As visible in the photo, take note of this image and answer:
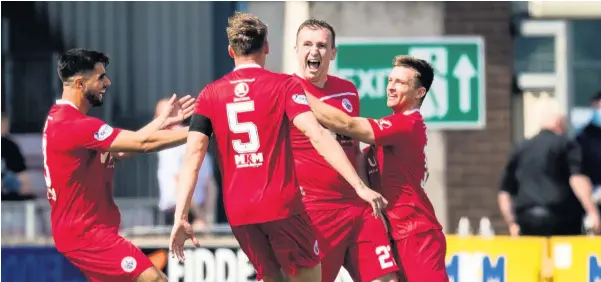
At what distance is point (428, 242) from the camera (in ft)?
37.4

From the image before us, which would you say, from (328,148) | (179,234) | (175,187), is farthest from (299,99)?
(175,187)

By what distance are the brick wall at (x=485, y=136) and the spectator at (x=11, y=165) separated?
13.9 feet

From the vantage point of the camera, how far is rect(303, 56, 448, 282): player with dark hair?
11.3m

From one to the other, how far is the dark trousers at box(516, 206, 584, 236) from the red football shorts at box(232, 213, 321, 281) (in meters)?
5.64

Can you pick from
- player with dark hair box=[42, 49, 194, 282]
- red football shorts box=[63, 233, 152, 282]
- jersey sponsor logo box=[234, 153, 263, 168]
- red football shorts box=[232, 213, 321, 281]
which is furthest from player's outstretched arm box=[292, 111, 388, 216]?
red football shorts box=[63, 233, 152, 282]

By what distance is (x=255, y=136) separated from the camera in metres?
10.2

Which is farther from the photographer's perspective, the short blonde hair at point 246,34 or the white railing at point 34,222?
the white railing at point 34,222

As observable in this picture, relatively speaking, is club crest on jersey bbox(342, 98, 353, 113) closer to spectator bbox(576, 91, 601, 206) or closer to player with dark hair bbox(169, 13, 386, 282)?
player with dark hair bbox(169, 13, 386, 282)

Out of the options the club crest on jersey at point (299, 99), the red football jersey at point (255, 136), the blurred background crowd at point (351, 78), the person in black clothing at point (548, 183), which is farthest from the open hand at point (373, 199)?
the person in black clothing at point (548, 183)

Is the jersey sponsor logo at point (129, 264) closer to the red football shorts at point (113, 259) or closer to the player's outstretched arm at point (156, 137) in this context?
the red football shorts at point (113, 259)

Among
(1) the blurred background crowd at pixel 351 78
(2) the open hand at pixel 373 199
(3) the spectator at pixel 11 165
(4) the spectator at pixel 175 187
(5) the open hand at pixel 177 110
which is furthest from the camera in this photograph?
(4) the spectator at pixel 175 187

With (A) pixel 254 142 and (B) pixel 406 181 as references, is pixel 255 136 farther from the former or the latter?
(B) pixel 406 181

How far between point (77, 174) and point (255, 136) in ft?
4.93

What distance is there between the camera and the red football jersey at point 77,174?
11.1 meters
